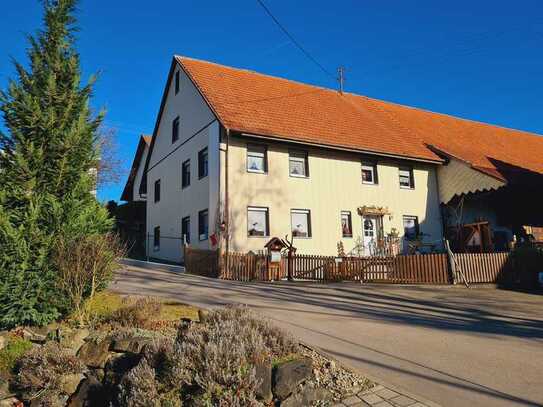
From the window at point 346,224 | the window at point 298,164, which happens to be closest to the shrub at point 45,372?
the window at point 298,164

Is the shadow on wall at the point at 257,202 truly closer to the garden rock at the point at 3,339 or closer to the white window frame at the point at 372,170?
the white window frame at the point at 372,170

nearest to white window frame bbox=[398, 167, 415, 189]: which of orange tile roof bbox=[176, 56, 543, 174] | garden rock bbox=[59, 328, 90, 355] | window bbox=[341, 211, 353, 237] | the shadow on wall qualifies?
orange tile roof bbox=[176, 56, 543, 174]

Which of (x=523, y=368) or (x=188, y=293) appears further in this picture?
(x=188, y=293)

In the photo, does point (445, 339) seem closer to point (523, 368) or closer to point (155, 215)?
point (523, 368)

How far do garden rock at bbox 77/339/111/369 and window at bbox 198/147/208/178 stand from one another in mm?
14384

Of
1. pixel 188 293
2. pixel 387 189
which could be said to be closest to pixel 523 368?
pixel 188 293

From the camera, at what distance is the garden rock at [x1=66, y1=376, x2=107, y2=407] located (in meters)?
5.96

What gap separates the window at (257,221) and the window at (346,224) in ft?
12.9

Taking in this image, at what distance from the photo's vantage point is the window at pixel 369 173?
22378 mm

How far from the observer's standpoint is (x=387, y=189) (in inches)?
890

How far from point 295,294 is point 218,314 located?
245 inches

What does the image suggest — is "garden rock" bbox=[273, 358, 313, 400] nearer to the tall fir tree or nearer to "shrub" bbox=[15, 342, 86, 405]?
"shrub" bbox=[15, 342, 86, 405]

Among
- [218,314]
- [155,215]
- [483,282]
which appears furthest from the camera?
[155,215]

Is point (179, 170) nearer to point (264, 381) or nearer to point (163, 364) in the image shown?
point (163, 364)
